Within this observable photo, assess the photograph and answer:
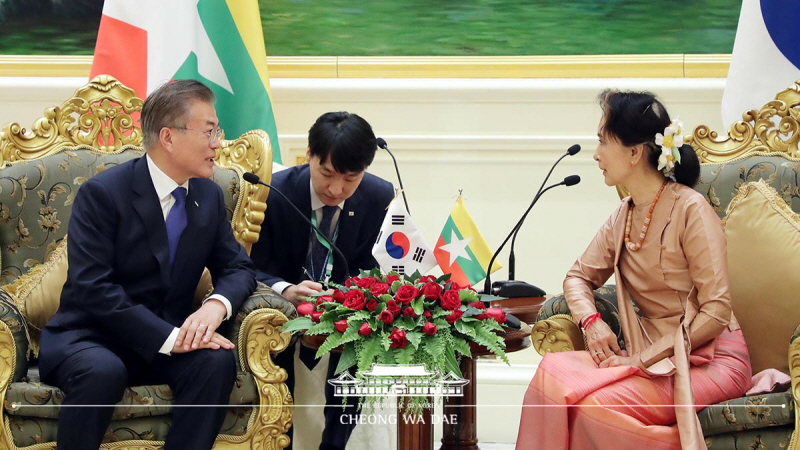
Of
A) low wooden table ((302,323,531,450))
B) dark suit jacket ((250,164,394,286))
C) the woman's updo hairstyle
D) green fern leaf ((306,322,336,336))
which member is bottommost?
low wooden table ((302,323,531,450))

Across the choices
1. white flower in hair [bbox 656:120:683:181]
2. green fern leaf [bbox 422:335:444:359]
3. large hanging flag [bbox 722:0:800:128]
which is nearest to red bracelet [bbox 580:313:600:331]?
white flower in hair [bbox 656:120:683:181]

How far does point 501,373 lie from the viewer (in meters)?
4.62

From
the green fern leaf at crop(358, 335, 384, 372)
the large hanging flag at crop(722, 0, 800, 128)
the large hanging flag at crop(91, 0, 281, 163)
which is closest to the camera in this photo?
the green fern leaf at crop(358, 335, 384, 372)

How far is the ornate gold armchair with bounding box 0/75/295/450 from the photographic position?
2777 mm

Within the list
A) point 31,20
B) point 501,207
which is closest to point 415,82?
point 501,207

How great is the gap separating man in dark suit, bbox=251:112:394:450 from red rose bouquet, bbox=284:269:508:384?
62 centimetres

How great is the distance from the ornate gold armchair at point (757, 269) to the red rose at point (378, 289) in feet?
2.02

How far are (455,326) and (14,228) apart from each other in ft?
5.67

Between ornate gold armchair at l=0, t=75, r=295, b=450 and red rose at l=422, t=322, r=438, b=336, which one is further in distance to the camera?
ornate gold armchair at l=0, t=75, r=295, b=450

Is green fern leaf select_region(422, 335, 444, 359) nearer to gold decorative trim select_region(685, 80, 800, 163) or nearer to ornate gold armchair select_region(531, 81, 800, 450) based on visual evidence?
ornate gold armchair select_region(531, 81, 800, 450)

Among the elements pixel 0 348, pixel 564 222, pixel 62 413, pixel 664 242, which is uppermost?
pixel 564 222

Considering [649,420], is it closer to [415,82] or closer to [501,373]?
[501,373]

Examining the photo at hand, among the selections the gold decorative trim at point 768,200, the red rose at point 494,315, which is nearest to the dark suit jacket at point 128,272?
the red rose at point 494,315

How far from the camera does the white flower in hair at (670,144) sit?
2.86 meters
